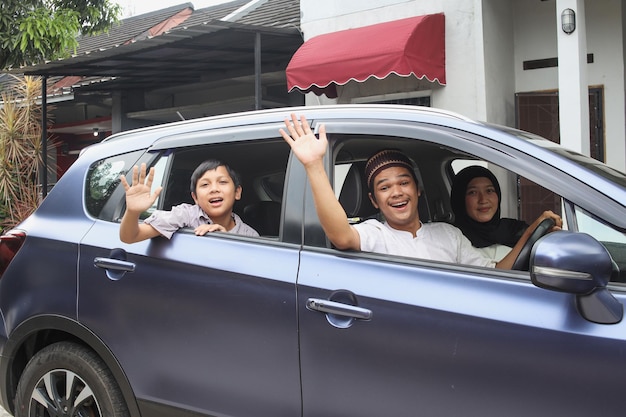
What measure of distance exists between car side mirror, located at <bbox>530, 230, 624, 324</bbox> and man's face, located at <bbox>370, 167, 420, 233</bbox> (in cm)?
84

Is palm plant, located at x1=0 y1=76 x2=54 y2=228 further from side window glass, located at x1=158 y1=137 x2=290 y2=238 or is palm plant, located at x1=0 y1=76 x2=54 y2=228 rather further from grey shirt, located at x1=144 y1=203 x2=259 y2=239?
grey shirt, located at x1=144 y1=203 x2=259 y2=239

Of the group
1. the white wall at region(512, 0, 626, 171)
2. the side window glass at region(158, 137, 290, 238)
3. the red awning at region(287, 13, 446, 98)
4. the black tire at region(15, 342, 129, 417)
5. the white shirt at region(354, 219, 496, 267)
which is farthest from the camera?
the white wall at region(512, 0, 626, 171)

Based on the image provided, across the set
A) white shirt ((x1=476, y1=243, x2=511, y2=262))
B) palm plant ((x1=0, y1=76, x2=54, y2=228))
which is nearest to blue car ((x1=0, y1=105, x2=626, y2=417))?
white shirt ((x1=476, y1=243, x2=511, y2=262))

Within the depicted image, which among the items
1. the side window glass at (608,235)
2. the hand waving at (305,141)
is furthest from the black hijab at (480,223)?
the hand waving at (305,141)

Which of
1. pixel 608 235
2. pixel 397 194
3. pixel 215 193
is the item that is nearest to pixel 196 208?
pixel 215 193

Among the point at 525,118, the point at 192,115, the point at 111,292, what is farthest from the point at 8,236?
the point at 192,115

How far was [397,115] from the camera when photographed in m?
2.30

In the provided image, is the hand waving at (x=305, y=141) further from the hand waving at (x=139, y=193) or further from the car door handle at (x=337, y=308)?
the hand waving at (x=139, y=193)

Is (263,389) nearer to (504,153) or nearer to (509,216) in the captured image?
(504,153)

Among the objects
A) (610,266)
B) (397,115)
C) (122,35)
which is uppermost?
(122,35)

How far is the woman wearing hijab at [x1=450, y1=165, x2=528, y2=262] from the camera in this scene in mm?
3201

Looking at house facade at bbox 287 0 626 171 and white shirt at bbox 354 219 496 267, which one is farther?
house facade at bbox 287 0 626 171

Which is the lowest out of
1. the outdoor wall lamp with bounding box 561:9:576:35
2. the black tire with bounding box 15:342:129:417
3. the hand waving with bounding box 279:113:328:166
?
the black tire with bounding box 15:342:129:417

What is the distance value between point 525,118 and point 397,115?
709 centimetres
